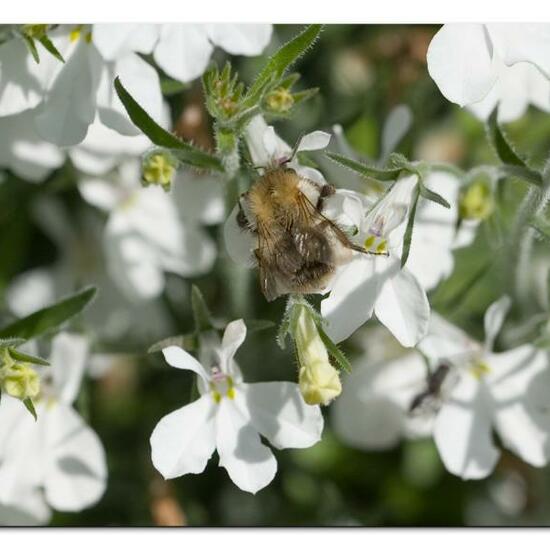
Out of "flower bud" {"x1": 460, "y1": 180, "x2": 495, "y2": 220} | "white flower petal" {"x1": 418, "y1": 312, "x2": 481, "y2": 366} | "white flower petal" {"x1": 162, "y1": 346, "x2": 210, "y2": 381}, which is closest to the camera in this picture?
"white flower petal" {"x1": 162, "y1": 346, "x2": 210, "y2": 381}

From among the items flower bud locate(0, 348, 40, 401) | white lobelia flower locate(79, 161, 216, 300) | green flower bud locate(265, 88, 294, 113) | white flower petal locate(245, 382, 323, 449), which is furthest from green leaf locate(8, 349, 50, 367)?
white lobelia flower locate(79, 161, 216, 300)

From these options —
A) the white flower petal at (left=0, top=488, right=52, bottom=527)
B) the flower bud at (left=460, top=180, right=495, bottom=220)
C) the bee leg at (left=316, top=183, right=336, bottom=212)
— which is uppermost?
the bee leg at (left=316, top=183, right=336, bottom=212)

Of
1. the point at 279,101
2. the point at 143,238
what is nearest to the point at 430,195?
the point at 279,101

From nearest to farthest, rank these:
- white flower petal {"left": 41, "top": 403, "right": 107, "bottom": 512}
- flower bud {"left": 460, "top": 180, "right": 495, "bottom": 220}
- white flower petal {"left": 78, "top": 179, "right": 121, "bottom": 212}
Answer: flower bud {"left": 460, "top": 180, "right": 495, "bottom": 220}
white flower petal {"left": 41, "top": 403, "right": 107, "bottom": 512}
white flower petal {"left": 78, "top": 179, "right": 121, "bottom": 212}

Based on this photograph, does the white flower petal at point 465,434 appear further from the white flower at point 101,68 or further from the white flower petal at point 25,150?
the white flower petal at point 25,150

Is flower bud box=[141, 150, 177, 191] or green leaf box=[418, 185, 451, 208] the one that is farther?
flower bud box=[141, 150, 177, 191]

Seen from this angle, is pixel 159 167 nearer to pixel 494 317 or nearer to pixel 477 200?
pixel 477 200

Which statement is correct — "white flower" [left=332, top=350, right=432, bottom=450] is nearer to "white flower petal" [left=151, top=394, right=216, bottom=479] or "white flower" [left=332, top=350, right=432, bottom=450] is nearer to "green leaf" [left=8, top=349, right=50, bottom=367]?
"white flower petal" [left=151, top=394, right=216, bottom=479]
